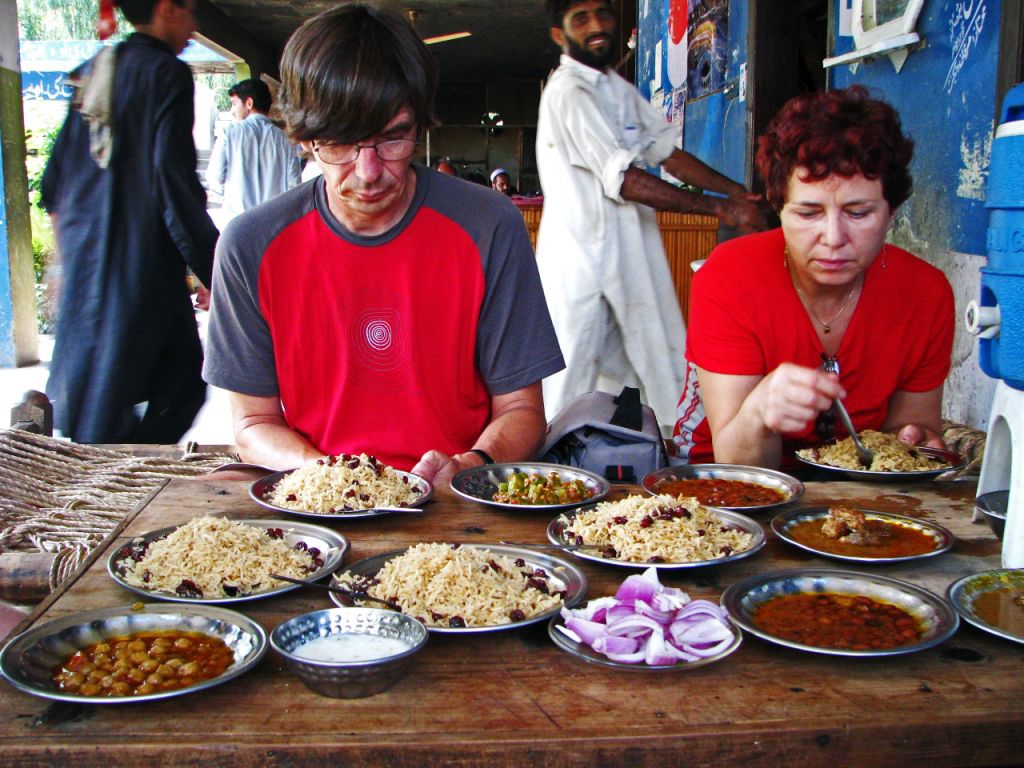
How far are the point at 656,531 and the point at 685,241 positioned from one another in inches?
189

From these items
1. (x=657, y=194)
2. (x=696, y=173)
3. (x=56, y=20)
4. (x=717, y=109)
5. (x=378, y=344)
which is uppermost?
(x=56, y=20)

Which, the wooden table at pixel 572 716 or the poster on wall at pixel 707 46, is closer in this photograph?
the wooden table at pixel 572 716

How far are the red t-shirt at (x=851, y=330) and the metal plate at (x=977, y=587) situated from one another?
0.97 m

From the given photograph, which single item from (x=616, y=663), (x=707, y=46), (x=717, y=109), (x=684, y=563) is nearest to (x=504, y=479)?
(x=684, y=563)

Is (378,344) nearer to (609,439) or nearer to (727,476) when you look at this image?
(609,439)

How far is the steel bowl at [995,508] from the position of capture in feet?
5.04

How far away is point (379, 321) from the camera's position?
2.26 metres

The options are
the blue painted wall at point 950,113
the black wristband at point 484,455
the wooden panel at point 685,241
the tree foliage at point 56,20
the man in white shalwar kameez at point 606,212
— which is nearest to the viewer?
the black wristband at point 484,455

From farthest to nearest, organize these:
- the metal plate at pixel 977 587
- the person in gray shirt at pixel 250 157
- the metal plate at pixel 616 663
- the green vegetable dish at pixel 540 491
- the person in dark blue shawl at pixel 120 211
A: the person in gray shirt at pixel 250 157 < the person in dark blue shawl at pixel 120 211 < the green vegetable dish at pixel 540 491 < the metal plate at pixel 977 587 < the metal plate at pixel 616 663

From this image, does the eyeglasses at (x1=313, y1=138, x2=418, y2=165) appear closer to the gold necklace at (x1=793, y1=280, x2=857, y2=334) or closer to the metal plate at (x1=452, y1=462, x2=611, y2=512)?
the metal plate at (x1=452, y1=462, x2=611, y2=512)

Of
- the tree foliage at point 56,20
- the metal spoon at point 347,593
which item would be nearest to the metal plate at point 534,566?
the metal spoon at point 347,593

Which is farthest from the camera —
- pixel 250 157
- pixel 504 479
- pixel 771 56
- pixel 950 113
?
pixel 250 157

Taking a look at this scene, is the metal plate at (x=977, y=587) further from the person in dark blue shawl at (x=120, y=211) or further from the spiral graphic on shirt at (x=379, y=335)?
the person in dark blue shawl at (x=120, y=211)

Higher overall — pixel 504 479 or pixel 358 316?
pixel 358 316
